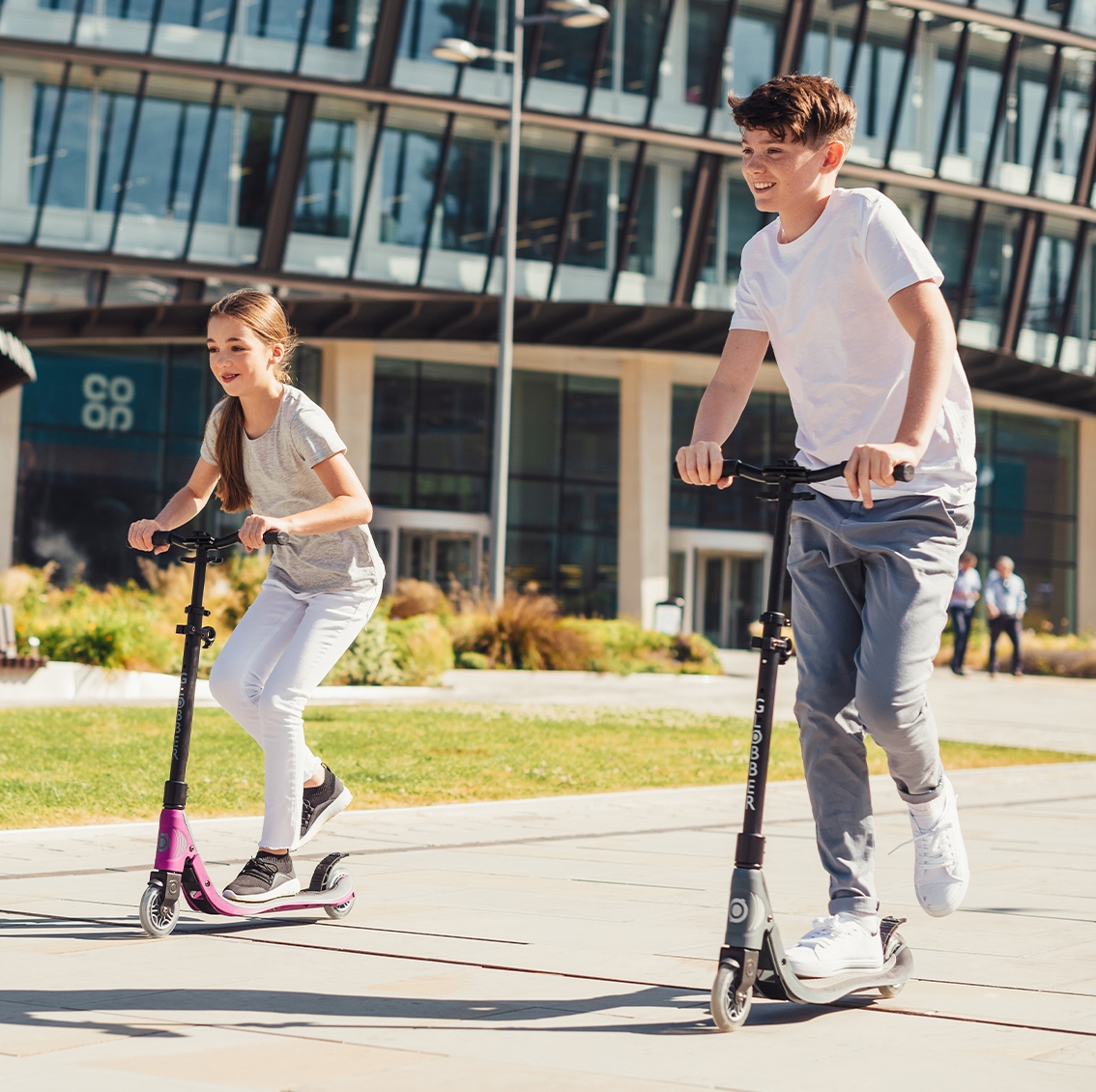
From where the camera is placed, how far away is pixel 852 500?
4.09 meters

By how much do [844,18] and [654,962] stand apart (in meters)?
34.2

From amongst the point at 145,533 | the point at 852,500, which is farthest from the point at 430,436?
the point at 852,500

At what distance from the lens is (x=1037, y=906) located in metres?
5.67

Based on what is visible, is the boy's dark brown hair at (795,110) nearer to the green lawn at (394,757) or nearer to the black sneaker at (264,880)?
the black sneaker at (264,880)

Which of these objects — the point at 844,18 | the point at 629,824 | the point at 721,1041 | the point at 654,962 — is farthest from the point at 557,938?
the point at 844,18

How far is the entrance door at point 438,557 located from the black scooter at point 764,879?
99.8 feet

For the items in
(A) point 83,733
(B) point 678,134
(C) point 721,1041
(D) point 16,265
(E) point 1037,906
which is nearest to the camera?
(C) point 721,1041

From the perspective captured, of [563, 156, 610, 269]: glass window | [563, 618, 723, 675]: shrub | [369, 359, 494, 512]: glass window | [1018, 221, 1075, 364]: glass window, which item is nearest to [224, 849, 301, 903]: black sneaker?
[563, 618, 723, 675]: shrub

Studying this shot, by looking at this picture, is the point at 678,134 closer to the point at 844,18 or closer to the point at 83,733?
the point at 844,18

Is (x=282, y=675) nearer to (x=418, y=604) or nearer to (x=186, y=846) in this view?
(x=186, y=846)

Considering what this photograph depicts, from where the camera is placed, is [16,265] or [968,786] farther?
[16,265]

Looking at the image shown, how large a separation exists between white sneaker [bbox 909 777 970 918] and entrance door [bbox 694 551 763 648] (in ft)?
110

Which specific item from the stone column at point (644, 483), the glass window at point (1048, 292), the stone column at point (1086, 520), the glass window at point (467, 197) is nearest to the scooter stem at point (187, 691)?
the glass window at point (467, 197)

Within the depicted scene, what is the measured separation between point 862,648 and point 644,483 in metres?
31.2
